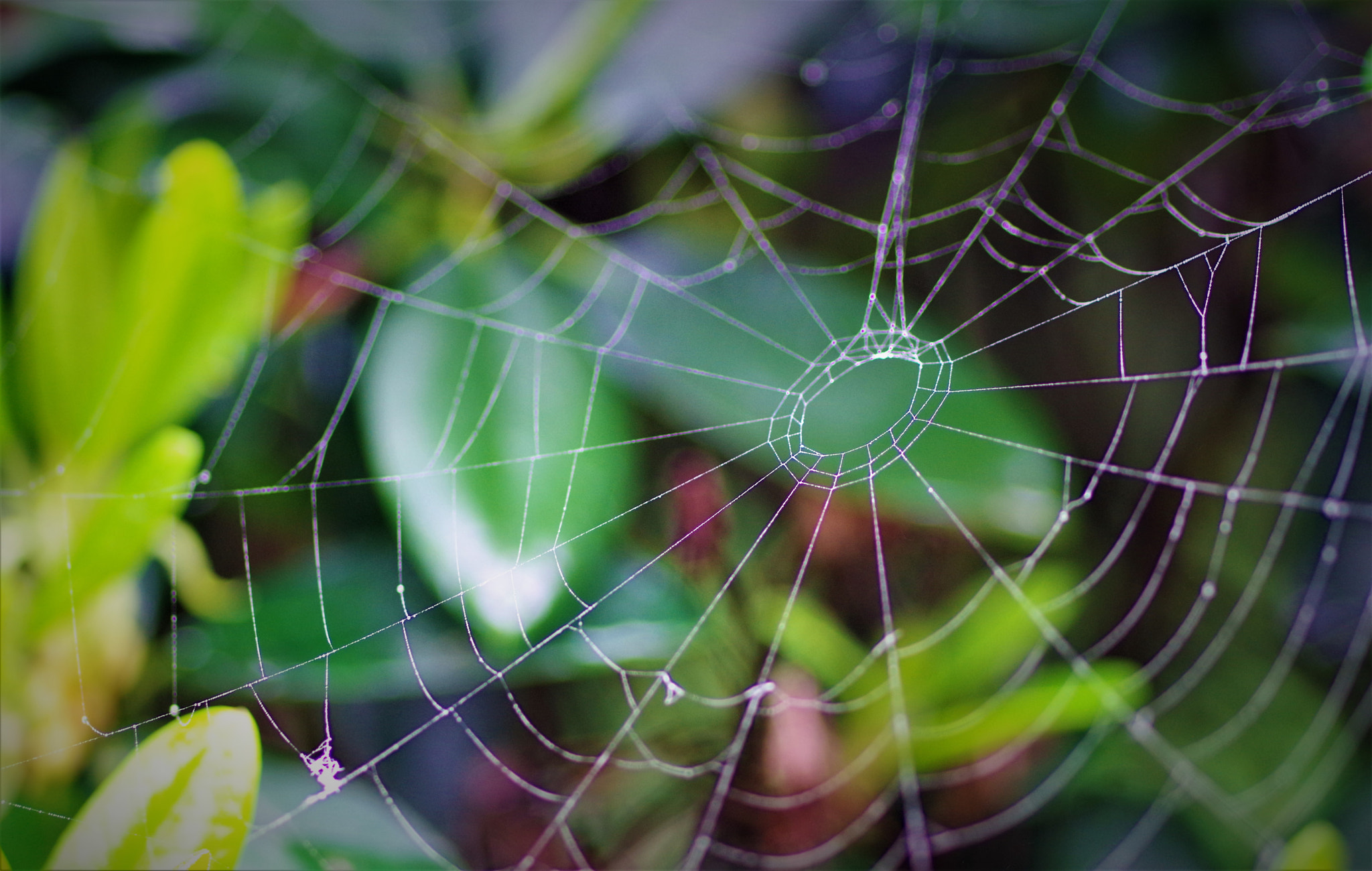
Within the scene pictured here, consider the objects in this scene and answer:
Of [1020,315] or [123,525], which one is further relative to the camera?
[1020,315]

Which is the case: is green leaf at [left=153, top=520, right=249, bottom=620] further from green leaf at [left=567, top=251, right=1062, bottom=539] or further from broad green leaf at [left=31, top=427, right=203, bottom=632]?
green leaf at [left=567, top=251, right=1062, bottom=539]

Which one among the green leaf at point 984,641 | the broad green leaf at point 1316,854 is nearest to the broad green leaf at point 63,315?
the green leaf at point 984,641

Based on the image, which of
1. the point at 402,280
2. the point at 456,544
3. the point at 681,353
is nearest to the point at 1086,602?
the point at 681,353

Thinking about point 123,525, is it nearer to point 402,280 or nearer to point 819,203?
point 402,280

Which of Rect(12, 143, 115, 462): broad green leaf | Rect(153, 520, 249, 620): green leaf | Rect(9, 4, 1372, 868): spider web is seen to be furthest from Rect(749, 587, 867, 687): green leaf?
Rect(12, 143, 115, 462): broad green leaf

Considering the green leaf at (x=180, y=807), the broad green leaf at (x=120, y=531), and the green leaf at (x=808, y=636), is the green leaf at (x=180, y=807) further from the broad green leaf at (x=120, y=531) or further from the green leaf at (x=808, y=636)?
the green leaf at (x=808, y=636)

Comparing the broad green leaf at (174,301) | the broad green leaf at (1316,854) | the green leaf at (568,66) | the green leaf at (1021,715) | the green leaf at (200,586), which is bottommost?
the broad green leaf at (1316,854)
